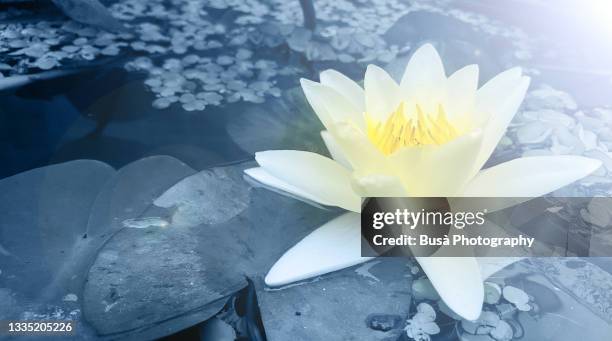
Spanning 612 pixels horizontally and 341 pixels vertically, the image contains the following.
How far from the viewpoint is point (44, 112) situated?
50.9 inches

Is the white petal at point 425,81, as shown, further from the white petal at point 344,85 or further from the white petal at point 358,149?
the white petal at point 358,149

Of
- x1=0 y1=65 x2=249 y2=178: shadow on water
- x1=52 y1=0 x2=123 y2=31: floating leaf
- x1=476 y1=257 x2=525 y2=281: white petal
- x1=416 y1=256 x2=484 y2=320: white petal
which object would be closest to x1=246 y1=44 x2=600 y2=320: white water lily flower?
x1=416 y1=256 x2=484 y2=320: white petal

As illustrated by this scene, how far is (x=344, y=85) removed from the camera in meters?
1.00

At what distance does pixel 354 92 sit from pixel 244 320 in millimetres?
439

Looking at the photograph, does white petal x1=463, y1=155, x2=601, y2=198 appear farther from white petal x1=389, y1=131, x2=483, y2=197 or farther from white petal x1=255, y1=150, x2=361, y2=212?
white petal x1=255, y1=150, x2=361, y2=212

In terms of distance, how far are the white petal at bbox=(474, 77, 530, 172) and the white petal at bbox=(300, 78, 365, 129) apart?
203 millimetres

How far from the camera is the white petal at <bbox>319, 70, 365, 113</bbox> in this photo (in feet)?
3.28

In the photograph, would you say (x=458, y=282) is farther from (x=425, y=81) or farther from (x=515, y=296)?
(x=425, y=81)

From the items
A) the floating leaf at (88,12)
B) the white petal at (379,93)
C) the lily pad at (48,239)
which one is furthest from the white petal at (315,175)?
the floating leaf at (88,12)

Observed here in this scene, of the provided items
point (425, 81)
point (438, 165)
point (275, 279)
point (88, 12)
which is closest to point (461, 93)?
point (425, 81)

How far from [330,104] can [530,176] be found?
1.10ft

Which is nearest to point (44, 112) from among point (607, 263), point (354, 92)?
point (354, 92)

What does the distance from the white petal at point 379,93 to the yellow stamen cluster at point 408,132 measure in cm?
7

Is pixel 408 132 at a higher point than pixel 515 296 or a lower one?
higher
